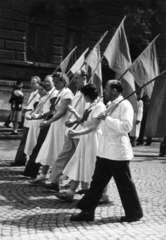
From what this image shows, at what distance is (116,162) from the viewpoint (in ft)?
17.4

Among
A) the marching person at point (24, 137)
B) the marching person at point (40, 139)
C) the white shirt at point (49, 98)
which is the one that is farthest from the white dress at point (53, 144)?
the marching person at point (24, 137)

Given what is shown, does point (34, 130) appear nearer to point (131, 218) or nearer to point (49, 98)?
point (49, 98)

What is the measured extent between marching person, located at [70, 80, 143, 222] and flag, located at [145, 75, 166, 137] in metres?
1.20

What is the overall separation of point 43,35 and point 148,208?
14.8 m

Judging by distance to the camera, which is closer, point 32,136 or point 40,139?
point 40,139

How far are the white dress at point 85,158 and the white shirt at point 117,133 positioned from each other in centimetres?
74

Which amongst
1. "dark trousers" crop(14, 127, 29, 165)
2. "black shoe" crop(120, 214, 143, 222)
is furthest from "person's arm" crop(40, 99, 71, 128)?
"black shoe" crop(120, 214, 143, 222)

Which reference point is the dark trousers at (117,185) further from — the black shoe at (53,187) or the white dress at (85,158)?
the black shoe at (53,187)

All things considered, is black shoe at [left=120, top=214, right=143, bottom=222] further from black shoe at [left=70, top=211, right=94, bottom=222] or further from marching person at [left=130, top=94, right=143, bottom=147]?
marching person at [left=130, top=94, right=143, bottom=147]

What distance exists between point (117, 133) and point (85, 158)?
3.38ft

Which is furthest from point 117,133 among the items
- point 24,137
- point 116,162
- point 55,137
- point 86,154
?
point 24,137

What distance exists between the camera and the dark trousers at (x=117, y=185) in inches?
208

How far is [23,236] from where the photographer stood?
468cm

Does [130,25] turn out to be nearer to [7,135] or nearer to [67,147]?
[7,135]
